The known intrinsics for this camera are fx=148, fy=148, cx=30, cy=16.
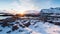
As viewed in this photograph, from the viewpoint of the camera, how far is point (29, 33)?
52.6 feet

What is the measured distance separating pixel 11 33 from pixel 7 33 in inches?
17.6

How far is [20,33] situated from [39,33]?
218 cm

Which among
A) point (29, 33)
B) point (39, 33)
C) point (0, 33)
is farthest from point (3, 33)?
point (39, 33)

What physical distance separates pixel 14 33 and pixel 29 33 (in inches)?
70.4

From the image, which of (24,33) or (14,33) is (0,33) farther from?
(24,33)

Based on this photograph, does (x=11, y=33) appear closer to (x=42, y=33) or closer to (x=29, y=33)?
(x=29, y=33)

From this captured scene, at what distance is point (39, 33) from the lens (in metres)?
16.8

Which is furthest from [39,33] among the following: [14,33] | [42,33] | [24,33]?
[14,33]

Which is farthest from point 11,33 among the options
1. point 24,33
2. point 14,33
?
point 24,33

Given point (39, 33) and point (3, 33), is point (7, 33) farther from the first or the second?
point (39, 33)

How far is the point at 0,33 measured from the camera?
54.9 ft

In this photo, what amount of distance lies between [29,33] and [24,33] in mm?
546

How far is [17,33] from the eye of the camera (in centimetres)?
1652

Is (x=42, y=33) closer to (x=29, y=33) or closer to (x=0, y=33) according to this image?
(x=29, y=33)
